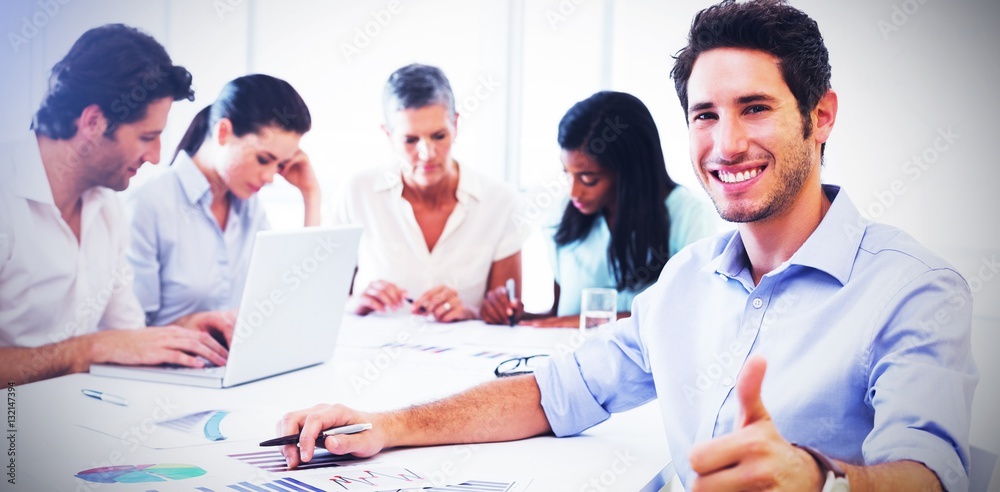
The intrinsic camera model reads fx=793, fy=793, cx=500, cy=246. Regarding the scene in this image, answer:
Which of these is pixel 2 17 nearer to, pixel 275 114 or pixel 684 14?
pixel 275 114

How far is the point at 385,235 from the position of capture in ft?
11.0

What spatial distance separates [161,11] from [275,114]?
298 cm

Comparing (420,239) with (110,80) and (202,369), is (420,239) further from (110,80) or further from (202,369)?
(202,369)

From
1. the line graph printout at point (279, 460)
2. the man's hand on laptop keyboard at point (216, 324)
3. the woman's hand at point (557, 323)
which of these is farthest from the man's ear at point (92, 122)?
the line graph printout at point (279, 460)

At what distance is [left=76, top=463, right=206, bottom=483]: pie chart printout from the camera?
1.18 meters

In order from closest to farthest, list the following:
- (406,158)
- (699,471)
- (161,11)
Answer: (699,471)
(406,158)
(161,11)

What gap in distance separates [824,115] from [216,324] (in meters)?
1.61

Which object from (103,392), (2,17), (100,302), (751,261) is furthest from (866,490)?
(2,17)

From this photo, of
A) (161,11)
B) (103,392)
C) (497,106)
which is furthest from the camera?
(161,11)

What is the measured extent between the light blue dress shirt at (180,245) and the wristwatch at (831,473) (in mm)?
2551

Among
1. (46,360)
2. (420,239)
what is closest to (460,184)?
(420,239)

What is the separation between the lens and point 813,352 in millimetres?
1196

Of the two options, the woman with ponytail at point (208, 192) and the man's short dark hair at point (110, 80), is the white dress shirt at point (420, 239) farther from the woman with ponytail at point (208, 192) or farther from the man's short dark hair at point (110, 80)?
the man's short dark hair at point (110, 80)

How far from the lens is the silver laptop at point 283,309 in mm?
1729
